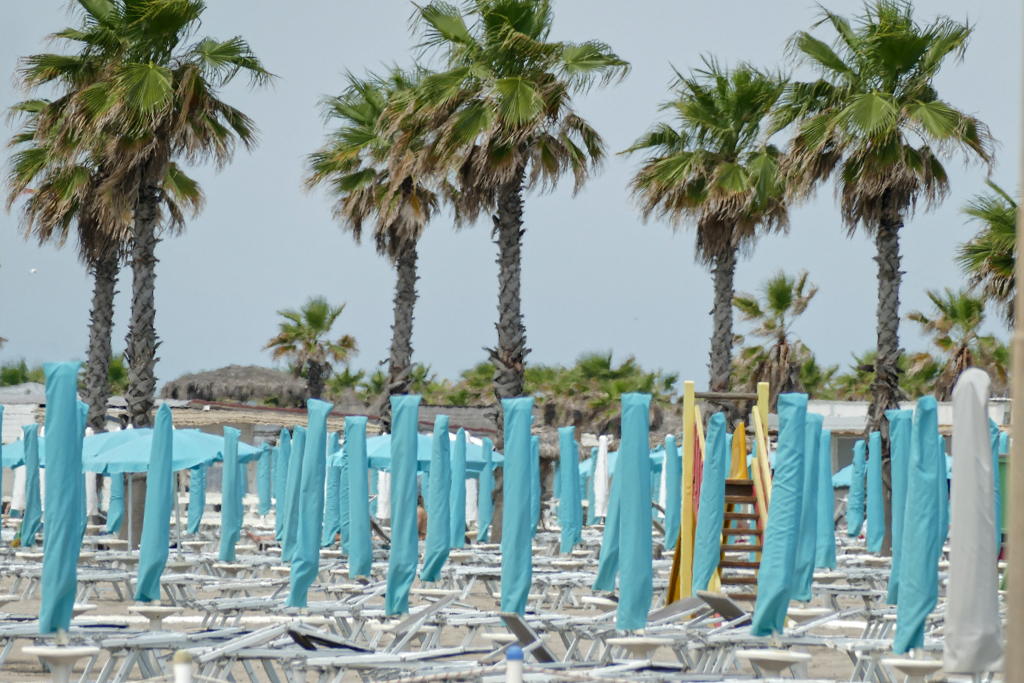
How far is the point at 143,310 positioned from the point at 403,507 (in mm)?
9160

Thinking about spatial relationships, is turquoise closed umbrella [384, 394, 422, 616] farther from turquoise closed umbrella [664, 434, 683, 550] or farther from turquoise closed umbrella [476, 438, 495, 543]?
turquoise closed umbrella [476, 438, 495, 543]

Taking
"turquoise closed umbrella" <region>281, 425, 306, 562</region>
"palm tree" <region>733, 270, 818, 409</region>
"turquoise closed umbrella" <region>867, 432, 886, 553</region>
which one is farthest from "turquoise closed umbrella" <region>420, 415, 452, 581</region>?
"palm tree" <region>733, 270, 818, 409</region>

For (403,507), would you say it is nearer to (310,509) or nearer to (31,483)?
(310,509)

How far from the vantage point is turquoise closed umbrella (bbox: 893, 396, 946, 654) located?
26.0 feet

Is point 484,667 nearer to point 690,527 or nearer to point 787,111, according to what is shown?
point 690,527

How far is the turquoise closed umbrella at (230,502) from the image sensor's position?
14.8 meters

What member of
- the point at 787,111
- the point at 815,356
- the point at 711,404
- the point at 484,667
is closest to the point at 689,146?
the point at 787,111

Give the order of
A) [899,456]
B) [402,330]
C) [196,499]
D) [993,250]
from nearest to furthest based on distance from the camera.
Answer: [899,456] → [993,250] → [196,499] → [402,330]

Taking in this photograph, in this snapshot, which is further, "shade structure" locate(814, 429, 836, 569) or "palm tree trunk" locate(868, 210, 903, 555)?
"palm tree trunk" locate(868, 210, 903, 555)

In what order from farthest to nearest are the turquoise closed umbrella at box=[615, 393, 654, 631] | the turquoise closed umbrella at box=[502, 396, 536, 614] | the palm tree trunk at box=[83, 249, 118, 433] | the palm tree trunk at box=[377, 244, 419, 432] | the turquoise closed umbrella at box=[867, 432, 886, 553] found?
the palm tree trunk at box=[377, 244, 419, 432] → the palm tree trunk at box=[83, 249, 118, 433] → the turquoise closed umbrella at box=[867, 432, 886, 553] → the turquoise closed umbrella at box=[502, 396, 536, 614] → the turquoise closed umbrella at box=[615, 393, 654, 631]

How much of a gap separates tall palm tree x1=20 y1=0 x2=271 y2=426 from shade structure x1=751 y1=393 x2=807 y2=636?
37.1ft

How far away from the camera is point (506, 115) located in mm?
18062

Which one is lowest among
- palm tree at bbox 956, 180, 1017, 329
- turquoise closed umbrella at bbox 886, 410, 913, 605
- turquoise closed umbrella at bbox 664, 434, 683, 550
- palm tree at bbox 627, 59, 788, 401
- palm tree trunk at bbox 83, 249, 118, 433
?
turquoise closed umbrella at bbox 664, 434, 683, 550

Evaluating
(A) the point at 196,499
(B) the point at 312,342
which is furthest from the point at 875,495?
(B) the point at 312,342
